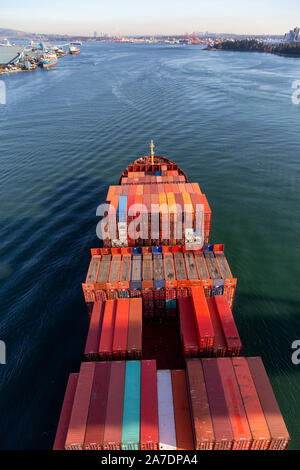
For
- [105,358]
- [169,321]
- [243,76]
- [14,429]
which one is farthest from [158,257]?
[243,76]

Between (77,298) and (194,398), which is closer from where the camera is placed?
(194,398)

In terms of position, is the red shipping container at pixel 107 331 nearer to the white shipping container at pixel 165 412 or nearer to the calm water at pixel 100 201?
the white shipping container at pixel 165 412

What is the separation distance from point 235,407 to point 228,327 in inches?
257

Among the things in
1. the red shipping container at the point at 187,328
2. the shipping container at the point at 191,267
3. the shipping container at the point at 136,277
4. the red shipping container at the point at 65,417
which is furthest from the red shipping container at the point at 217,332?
the red shipping container at the point at 65,417

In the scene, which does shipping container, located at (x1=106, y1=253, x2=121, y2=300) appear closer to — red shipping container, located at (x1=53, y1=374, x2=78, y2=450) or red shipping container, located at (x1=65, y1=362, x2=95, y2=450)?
red shipping container, located at (x1=65, y1=362, x2=95, y2=450)

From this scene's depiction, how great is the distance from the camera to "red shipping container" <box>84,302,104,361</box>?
22.0 m

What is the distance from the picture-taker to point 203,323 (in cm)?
2250

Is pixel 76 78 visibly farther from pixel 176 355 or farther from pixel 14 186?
pixel 176 355

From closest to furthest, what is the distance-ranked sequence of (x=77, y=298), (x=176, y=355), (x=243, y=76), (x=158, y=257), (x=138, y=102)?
(x=176, y=355) → (x=158, y=257) → (x=77, y=298) → (x=138, y=102) → (x=243, y=76)

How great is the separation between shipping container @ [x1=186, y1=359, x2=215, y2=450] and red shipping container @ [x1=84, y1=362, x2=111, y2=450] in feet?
→ 20.0

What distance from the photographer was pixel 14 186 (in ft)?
178

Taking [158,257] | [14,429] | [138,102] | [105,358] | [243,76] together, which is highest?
[243,76]

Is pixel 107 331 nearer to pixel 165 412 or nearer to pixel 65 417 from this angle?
pixel 65 417
